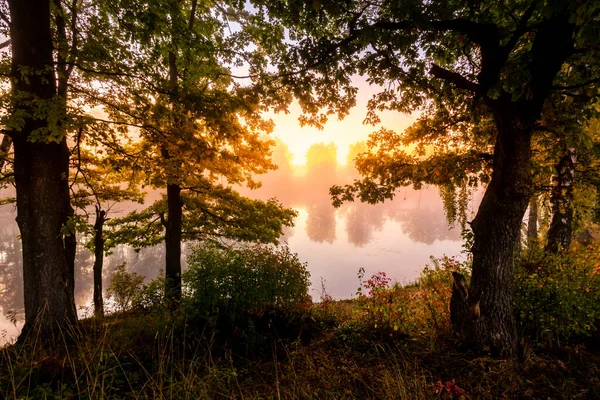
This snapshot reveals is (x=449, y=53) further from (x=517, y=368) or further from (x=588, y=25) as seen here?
(x=517, y=368)

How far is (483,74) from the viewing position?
139 inches

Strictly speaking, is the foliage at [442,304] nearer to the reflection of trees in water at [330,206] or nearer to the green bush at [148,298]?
the green bush at [148,298]

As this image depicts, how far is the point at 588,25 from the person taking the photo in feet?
6.97

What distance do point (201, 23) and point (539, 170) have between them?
785 centimetres

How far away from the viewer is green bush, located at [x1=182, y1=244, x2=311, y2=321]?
4.86m

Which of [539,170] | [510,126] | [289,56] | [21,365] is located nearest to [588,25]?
[510,126]

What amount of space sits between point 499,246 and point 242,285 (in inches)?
186

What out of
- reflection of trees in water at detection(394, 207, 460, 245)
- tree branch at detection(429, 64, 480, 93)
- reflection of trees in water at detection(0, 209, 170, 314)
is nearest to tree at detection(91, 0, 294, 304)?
tree branch at detection(429, 64, 480, 93)

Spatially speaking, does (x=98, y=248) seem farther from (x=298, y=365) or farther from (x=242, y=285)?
(x=298, y=365)

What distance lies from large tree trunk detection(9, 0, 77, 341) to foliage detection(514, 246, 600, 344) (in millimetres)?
8795

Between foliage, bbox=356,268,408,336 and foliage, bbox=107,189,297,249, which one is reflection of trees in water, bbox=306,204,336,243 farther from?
foliage, bbox=356,268,408,336

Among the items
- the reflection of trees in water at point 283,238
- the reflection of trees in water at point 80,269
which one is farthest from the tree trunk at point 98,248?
the reflection of trees in water at point 80,269

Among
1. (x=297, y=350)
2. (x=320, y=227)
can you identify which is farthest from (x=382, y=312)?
(x=320, y=227)

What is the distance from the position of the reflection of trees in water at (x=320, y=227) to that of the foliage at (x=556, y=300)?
96.5 ft
